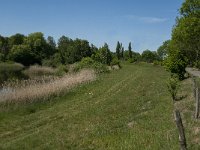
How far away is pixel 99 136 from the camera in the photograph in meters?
13.4

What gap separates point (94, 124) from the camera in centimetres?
1576

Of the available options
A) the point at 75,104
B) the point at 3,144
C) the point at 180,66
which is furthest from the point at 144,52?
the point at 3,144

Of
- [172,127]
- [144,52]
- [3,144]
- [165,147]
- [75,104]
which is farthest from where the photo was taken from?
[144,52]

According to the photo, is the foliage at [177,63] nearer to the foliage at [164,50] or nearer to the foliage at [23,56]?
the foliage at [164,50]

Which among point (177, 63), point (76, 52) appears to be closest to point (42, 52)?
point (76, 52)

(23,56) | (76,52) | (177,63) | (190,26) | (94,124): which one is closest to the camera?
(94,124)

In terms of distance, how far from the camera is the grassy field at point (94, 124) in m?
12.4

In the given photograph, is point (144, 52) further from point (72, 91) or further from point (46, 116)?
point (46, 116)

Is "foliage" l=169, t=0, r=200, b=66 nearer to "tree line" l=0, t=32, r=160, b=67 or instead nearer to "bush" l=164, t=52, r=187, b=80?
"bush" l=164, t=52, r=187, b=80

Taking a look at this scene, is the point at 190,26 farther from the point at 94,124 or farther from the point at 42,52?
the point at 42,52

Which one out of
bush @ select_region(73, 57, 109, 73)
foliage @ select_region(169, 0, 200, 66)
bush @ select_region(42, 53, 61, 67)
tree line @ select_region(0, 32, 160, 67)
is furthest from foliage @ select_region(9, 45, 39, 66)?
foliage @ select_region(169, 0, 200, 66)

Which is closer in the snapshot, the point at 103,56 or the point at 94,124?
the point at 94,124

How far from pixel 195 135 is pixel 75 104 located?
1197 centimetres

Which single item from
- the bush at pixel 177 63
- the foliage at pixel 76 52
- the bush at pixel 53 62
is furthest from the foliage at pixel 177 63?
the foliage at pixel 76 52
